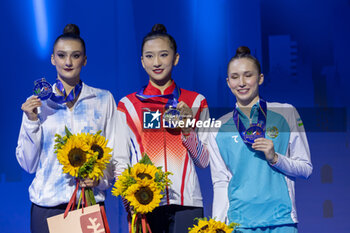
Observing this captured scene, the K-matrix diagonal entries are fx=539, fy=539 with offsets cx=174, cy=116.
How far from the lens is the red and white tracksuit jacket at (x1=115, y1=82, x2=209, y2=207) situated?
128 inches

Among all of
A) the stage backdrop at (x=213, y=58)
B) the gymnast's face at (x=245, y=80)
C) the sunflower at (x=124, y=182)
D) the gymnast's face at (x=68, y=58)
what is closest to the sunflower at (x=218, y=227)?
the sunflower at (x=124, y=182)

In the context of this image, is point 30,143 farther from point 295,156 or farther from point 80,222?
point 295,156

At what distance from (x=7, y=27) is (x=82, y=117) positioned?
144 centimetres

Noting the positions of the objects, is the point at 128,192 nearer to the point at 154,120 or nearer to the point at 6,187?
the point at 154,120

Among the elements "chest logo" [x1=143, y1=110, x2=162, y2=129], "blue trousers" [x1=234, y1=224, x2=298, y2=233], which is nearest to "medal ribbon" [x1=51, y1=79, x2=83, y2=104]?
"chest logo" [x1=143, y1=110, x2=162, y2=129]

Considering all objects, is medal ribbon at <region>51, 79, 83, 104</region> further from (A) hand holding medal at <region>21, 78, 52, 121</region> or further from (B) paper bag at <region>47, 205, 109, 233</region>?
(B) paper bag at <region>47, 205, 109, 233</region>

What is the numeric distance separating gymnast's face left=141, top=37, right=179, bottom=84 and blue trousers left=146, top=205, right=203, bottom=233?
0.82 m

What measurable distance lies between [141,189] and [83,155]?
0.42 m

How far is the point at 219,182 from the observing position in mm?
3246

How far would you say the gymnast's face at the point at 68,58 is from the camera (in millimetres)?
3482

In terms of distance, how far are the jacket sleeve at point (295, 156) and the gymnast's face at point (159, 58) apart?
2.69 feet

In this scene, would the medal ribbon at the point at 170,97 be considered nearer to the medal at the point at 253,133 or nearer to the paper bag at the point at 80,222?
the medal at the point at 253,133

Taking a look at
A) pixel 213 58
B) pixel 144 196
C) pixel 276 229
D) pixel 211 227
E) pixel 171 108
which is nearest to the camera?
pixel 211 227

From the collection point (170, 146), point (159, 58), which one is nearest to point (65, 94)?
point (159, 58)
